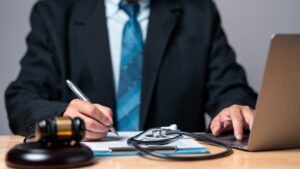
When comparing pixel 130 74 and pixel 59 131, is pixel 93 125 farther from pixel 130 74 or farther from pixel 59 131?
pixel 130 74

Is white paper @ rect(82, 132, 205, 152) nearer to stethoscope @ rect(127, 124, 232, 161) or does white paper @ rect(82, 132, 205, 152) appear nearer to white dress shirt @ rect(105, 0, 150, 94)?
stethoscope @ rect(127, 124, 232, 161)

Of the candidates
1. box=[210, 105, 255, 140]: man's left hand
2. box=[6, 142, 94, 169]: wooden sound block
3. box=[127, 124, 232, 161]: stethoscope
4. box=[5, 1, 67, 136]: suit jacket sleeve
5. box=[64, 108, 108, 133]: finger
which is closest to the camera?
box=[6, 142, 94, 169]: wooden sound block

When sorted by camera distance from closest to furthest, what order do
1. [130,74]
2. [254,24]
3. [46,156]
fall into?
[46,156]
[130,74]
[254,24]

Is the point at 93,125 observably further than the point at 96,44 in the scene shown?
No

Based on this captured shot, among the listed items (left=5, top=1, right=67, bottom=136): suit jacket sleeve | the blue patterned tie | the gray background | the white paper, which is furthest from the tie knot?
the white paper

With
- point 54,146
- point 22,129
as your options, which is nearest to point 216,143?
point 54,146

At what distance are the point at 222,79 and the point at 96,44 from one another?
0.42m

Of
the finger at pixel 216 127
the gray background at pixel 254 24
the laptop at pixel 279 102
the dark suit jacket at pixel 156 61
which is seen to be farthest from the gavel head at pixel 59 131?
the gray background at pixel 254 24

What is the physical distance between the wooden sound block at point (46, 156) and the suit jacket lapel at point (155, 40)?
712 millimetres

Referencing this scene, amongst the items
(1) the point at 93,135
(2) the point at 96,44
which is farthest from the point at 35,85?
(1) the point at 93,135

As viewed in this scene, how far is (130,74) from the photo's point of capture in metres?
1.40

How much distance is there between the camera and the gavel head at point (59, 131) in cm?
66

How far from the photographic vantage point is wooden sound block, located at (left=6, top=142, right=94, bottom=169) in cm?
64

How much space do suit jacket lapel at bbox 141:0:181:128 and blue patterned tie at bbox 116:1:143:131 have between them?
0.02m
